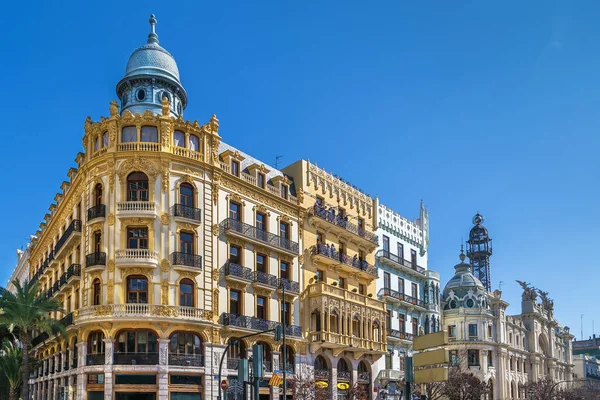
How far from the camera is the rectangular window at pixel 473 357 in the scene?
86812mm

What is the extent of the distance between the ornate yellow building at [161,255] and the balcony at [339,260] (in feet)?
12.3

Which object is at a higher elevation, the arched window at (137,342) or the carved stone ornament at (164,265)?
the carved stone ornament at (164,265)

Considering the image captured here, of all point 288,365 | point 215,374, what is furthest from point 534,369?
point 215,374

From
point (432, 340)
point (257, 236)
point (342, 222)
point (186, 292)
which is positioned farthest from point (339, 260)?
point (432, 340)

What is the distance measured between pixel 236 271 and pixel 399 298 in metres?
24.0

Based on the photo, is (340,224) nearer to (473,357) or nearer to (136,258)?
(136,258)

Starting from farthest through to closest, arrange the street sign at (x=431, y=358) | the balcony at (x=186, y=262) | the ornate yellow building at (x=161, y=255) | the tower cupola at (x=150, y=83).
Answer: the tower cupola at (x=150, y=83), the balcony at (x=186, y=262), the ornate yellow building at (x=161, y=255), the street sign at (x=431, y=358)

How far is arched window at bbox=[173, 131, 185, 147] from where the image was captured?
50.5m

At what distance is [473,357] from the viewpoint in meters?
87.4

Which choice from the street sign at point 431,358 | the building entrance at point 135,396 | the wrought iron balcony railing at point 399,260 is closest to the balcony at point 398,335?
the wrought iron balcony railing at point 399,260

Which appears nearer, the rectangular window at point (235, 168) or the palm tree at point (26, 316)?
the palm tree at point (26, 316)

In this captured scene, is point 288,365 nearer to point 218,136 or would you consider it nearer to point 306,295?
point 306,295

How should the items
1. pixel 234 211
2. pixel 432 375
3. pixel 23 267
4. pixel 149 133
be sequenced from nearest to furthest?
pixel 432 375 < pixel 149 133 < pixel 234 211 < pixel 23 267

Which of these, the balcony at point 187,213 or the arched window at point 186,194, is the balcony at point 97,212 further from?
the arched window at point 186,194
